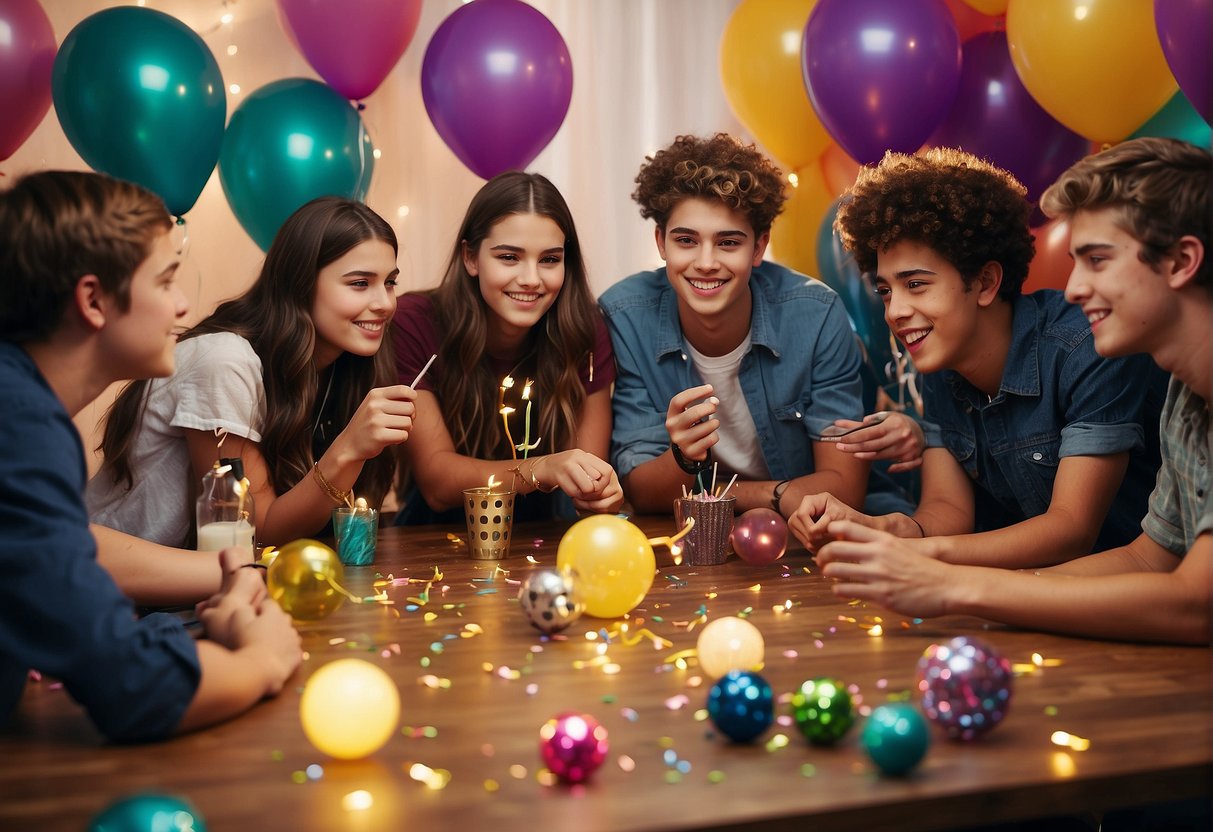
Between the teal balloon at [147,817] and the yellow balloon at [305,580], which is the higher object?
the yellow balloon at [305,580]

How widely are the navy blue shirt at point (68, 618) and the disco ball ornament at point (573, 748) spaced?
1.34ft

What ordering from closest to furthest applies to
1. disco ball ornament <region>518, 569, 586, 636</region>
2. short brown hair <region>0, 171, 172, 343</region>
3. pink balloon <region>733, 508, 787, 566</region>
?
short brown hair <region>0, 171, 172, 343</region>, disco ball ornament <region>518, 569, 586, 636</region>, pink balloon <region>733, 508, 787, 566</region>

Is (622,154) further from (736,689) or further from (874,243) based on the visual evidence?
(736,689)

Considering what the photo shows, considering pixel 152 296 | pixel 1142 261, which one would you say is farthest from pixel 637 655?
pixel 1142 261

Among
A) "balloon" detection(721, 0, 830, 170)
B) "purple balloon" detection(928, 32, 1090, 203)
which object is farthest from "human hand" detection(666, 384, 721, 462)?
"balloon" detection(721, 0, 830, 170)

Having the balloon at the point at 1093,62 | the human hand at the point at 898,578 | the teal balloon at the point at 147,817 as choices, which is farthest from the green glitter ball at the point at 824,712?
the balloon at the point at 1093,62

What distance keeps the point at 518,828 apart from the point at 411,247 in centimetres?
354

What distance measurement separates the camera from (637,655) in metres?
1.56

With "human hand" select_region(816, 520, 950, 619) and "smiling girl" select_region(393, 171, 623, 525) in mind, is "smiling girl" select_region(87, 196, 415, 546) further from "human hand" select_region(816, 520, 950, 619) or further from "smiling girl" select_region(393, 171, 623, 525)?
"human hand" select_region(816, 520, 950, 619)

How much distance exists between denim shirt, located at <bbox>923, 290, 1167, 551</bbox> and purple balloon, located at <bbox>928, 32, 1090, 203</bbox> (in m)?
0.95

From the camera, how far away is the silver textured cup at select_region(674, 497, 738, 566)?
210 cm

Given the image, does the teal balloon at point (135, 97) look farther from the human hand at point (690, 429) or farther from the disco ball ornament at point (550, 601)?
the disco ball ornament at point (550, 601)

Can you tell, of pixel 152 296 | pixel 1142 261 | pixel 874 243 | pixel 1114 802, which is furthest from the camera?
pixel 874 243

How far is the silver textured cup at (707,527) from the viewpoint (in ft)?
6.89
